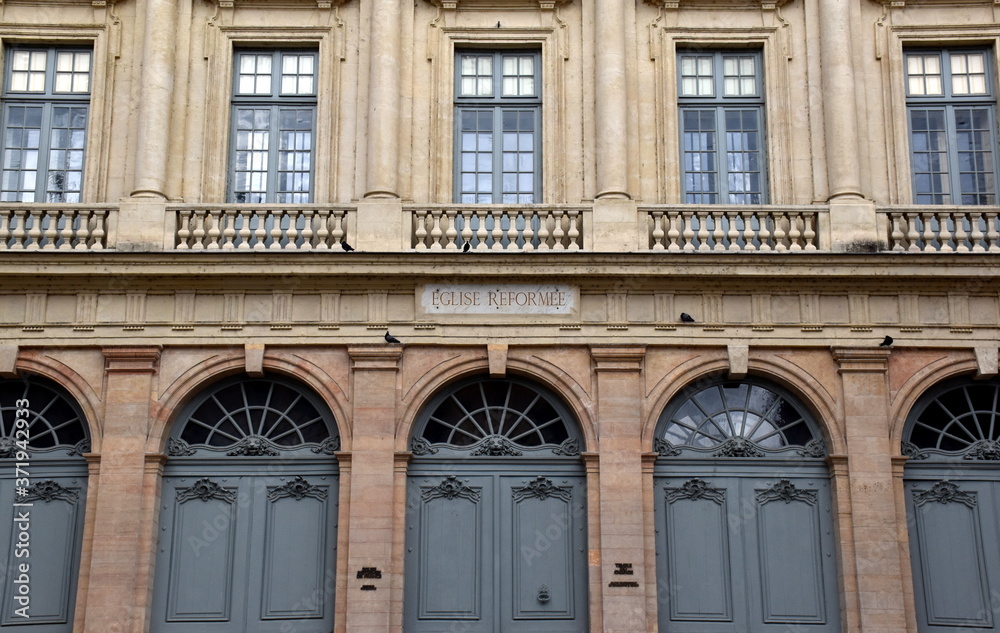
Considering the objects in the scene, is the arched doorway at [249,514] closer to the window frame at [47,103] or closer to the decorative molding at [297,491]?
the decorative molding at [297,491]

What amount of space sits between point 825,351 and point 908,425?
1491 mm

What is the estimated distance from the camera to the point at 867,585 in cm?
1460

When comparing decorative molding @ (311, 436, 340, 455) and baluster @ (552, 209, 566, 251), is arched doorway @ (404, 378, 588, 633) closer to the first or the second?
Answer: decorative molding @ (311, 436, 340, 455)

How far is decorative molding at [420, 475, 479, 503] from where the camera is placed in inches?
606

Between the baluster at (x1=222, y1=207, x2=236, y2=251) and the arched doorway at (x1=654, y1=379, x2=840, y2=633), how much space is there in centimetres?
617

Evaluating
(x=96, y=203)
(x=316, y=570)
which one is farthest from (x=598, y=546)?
(x=96, y=203)

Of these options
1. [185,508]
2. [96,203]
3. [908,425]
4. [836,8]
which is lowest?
[185,508]

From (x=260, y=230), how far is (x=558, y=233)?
397cm

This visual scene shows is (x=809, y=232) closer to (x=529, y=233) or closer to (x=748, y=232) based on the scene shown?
(x=748, y=232)

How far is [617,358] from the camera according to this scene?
606 inches

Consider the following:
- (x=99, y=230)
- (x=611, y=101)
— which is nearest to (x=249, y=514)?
(x=99, y=230)

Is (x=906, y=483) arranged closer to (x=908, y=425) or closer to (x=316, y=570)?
(x=908, y=425)

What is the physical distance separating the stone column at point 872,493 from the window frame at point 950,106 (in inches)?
112

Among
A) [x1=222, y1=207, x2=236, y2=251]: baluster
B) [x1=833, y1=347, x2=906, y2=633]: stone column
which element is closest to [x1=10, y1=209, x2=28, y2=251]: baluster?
[x1=222, y1=207, x2=236, y2=251]: baluster
